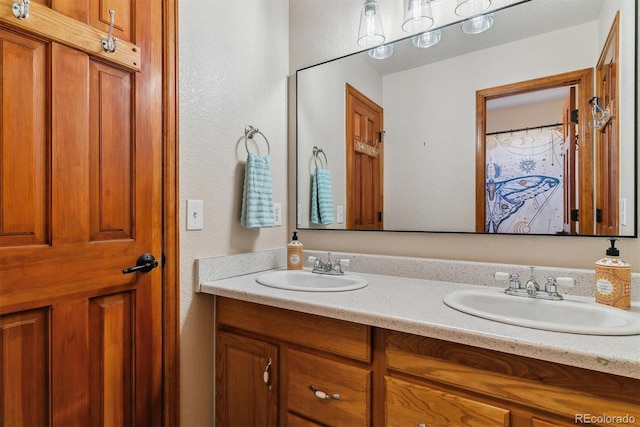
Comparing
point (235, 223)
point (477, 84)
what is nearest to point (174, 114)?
point (235, 223)

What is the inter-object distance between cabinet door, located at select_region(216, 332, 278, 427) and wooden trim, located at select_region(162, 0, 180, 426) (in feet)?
0.58

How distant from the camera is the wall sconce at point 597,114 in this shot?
112cm

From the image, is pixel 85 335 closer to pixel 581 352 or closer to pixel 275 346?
pixel 275 346

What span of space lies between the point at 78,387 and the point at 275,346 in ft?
2.01

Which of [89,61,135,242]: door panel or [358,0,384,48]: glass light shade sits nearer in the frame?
[89,61,135,242]: door panel

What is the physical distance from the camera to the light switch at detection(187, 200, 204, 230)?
1.32 metres

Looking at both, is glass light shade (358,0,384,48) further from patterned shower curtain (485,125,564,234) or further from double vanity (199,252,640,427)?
double vanity (199,252,640,427)

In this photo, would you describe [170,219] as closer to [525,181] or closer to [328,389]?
[328,389]

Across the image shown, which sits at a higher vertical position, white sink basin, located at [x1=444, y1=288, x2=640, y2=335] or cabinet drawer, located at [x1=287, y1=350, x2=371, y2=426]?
white sink basin, located at [x1=444, y1=288, x2=640, y2=335]

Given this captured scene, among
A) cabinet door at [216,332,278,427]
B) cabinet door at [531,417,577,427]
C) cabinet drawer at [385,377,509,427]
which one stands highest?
cabinet door at [531,417,577,427]

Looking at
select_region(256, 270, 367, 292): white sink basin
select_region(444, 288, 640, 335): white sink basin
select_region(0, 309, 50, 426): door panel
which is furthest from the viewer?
select_region(256, 270, 367, 292): white sink basin

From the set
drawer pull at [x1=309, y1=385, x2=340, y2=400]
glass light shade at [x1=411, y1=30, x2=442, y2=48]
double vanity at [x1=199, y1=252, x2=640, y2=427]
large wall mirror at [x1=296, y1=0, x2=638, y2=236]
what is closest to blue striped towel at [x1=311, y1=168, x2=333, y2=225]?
large wall mirror at [x1=296, y1=0, x2=638, y2=236]

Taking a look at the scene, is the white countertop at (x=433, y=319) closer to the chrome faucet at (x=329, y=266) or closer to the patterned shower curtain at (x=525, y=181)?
the chrome faucet at (x=329, y=266)

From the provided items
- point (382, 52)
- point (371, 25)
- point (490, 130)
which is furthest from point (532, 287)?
point (371, 25)
